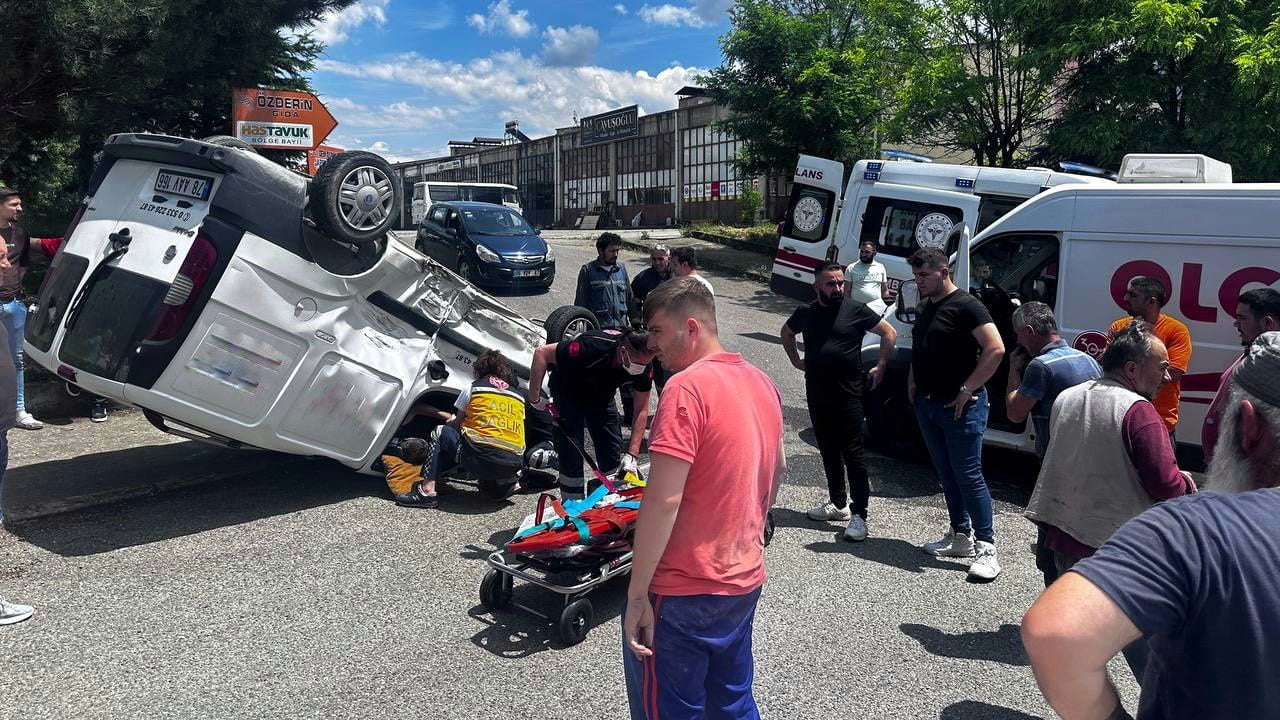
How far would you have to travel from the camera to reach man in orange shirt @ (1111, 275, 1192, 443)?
217 inches

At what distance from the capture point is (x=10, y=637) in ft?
Answer: 13.7

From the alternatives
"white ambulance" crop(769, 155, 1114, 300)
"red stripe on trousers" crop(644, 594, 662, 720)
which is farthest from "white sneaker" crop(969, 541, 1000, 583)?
"white ambulance" crop(769, 155, 1114, 300)

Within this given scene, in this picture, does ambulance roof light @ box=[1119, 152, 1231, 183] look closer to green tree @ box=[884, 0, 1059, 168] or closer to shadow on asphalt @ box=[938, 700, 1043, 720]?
shadow on asphalt @ box=[938, 700, 1043, 720]

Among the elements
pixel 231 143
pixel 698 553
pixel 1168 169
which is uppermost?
pixel 231 143

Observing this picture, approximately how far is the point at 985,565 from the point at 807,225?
9.77 m

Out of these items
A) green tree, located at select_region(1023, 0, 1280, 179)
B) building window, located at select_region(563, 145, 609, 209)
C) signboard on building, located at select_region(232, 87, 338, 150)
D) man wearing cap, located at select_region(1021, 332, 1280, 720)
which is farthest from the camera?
building window, located at select_region(563, 145, 609, 209)

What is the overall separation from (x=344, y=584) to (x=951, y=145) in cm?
1607

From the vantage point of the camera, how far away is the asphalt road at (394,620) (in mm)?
3695

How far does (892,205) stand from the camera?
1194cm

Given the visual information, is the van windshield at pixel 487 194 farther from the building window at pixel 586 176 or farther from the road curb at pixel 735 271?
the building window at pixel 586 176

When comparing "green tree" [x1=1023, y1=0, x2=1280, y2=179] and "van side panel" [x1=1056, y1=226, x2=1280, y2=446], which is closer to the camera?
"van side panel" [x1=1056, y1=226, x2=1280, y2=446]

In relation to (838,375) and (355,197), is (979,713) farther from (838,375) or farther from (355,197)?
(355,197)

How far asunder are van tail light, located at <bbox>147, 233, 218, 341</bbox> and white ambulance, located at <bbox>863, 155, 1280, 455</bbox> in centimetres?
528

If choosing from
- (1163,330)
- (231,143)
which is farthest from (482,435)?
(1163,330)
